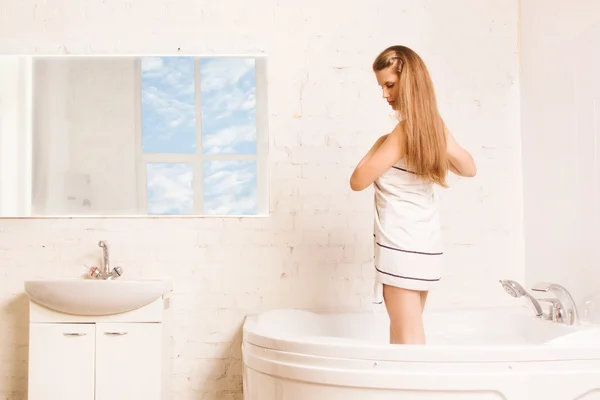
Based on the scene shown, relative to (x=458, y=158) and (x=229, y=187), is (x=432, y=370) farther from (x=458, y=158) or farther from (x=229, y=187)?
(x=229, y=187)

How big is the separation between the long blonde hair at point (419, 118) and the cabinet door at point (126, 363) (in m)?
1.29

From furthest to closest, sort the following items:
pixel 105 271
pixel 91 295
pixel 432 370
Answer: pixel 105 271
pixel 91 295
pixel 432 370

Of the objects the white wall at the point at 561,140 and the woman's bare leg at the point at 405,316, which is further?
the white wall at the point at 561,140

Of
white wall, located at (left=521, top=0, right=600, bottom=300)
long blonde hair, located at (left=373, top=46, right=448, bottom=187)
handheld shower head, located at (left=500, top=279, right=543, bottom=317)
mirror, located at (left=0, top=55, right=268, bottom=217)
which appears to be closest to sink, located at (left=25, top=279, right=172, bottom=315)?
mirror, located at (left=0, top=55, right=268, bottom=217)

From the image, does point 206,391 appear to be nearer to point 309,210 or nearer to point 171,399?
point 171,399

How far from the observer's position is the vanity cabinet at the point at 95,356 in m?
2.41

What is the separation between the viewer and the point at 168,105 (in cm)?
284

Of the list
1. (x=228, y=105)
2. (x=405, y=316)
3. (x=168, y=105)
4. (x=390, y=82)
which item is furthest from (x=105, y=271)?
(x=390, y=82)

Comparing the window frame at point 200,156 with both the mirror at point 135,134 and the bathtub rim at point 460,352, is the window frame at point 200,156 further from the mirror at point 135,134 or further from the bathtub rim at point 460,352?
the bathtub rim at point 460,352

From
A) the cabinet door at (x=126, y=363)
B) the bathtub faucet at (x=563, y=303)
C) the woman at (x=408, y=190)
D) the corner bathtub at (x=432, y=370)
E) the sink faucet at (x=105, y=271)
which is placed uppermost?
the woman at (x=408, y=190)

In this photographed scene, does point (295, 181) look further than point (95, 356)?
Yes

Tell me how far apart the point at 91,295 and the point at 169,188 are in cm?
64

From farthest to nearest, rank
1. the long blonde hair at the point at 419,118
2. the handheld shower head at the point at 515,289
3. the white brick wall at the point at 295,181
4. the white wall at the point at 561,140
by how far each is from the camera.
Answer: the white brick wall at the point at 295,181
the white wall at the point at 561,140
the handheld shower head at the point at 515,289
the long blonde hair at the point at 419,118

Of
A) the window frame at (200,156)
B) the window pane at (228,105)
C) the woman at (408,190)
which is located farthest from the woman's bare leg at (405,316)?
the window pane at (228,105)
